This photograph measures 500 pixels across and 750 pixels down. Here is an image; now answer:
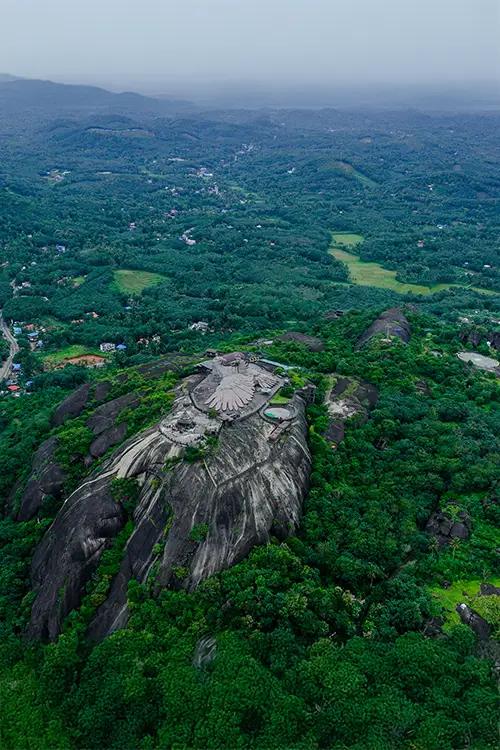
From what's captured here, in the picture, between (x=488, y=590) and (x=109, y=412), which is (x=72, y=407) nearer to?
(x=109, y=412)

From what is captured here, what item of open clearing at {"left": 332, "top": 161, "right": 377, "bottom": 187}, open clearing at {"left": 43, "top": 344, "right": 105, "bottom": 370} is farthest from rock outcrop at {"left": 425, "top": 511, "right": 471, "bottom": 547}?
open clearing at {"left": 332, "top": 161, "right": 377, "bottom": 187}

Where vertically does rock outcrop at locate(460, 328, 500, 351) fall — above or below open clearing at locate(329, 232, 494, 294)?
above

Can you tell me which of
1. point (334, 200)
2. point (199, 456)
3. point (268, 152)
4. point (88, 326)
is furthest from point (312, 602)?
point (268, 152)

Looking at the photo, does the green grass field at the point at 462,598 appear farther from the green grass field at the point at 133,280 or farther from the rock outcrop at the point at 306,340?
the green grass field at the point at 133,280

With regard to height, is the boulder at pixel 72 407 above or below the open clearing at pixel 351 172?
above

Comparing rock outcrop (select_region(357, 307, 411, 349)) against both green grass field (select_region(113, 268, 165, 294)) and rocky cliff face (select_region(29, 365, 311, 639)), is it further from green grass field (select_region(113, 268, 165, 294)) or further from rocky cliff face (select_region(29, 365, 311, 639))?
green grass field (select_region(113, 268, 165, 294))

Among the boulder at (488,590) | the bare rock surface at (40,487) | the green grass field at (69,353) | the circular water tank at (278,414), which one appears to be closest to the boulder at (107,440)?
the bare rock surface at (40,487)
